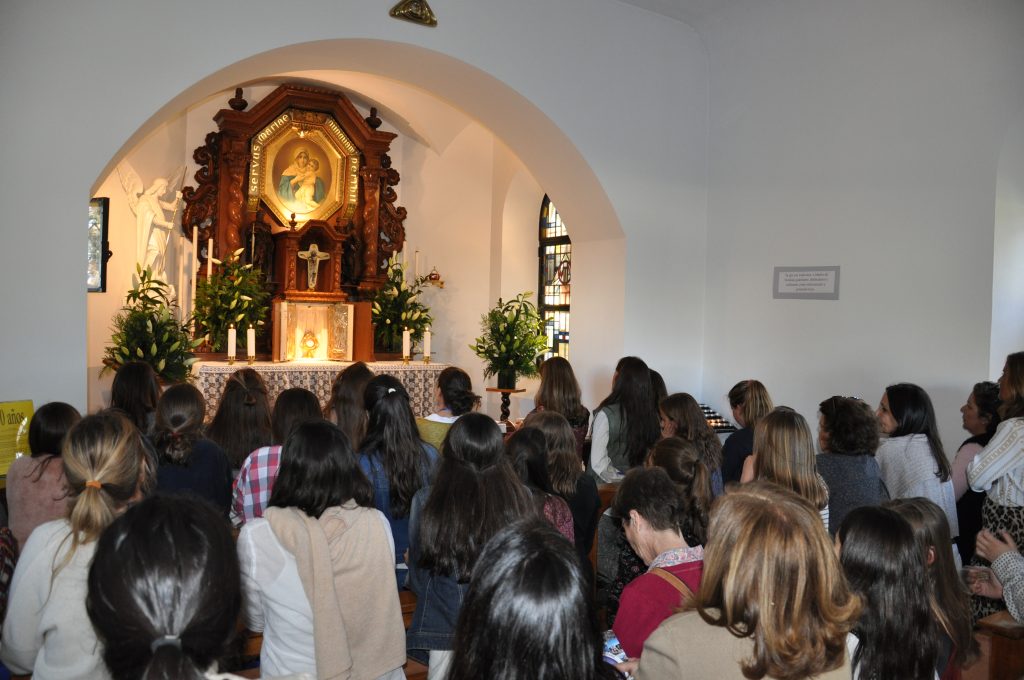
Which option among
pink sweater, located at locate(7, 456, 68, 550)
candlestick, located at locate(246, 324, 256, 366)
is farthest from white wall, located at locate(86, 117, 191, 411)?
pink sweater, located at locate(7, 456, 68, 550)

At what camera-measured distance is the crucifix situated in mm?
10227

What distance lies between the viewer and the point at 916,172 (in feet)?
19.6

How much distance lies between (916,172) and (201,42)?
4.90 m

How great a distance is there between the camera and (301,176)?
10516mm

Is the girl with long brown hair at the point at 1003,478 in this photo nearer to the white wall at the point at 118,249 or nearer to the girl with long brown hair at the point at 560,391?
the girl with long brown hair at the point at 560,391

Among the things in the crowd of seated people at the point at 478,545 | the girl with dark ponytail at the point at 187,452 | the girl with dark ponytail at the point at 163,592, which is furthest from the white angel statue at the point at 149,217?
the girl with dark ponytail at the point at 163,592

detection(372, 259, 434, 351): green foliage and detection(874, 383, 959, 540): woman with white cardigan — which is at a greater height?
detection(372, 259, 434, 351): green foliage

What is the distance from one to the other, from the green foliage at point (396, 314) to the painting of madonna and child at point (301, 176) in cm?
137

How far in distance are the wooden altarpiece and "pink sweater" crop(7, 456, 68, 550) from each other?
6.67m

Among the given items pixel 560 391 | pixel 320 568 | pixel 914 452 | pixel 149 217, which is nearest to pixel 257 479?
pixel 320 568

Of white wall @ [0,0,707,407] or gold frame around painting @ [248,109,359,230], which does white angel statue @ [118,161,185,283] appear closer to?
gold frame around painting @ [248,109,359,230]

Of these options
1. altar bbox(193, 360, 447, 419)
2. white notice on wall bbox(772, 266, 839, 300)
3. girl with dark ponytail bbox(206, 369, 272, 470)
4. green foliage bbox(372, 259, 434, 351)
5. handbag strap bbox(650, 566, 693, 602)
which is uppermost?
white notice on wall bbox(772, 266, 839, 300)

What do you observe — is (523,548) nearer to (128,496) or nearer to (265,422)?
(128,496)

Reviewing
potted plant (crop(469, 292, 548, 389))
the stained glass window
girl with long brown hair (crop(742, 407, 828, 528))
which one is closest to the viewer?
girl with long brown hair (crop(742, 407, 828, 528))
